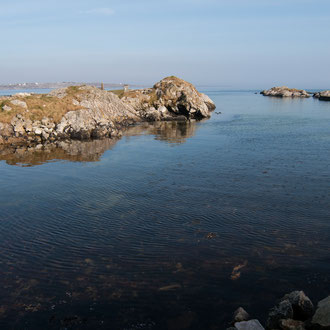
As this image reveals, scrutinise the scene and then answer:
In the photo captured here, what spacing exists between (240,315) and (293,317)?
2231 millimetres

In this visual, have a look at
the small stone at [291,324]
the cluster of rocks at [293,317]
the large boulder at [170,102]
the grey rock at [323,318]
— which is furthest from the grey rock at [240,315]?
the large boulder at [170,102]

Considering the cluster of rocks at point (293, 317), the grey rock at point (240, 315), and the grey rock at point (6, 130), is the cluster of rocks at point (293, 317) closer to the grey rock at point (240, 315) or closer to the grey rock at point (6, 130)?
the grey rock at point (240, 315)

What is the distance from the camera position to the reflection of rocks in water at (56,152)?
46562mm

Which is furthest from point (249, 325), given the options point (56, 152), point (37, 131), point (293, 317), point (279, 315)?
point (37, 131)

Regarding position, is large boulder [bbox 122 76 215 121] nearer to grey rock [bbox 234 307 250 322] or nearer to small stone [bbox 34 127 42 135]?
small stone [bbox 34 127 42 135]

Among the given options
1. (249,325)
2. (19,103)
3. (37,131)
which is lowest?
(249,325)

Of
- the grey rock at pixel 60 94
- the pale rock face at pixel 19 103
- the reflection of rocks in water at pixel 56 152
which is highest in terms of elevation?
the grey rock at pixel 60 94

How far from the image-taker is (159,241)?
20.8 m

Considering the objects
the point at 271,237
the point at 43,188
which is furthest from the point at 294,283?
the point at 43,188

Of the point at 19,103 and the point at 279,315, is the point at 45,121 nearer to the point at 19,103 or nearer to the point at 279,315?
the point at 19,103

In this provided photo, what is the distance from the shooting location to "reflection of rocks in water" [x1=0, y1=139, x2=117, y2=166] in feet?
153

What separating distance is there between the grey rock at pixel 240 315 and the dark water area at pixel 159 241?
2.66ft

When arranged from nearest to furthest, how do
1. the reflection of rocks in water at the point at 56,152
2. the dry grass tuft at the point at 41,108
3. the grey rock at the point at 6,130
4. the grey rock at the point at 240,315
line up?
1. the grey rock at the point at 240,315
2. the reflection of rocks in water at the point at 56,152
3. the grey rock at the point at 6,130
4. the dry grass tuft at the point at 41,108

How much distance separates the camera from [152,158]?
151 ft
